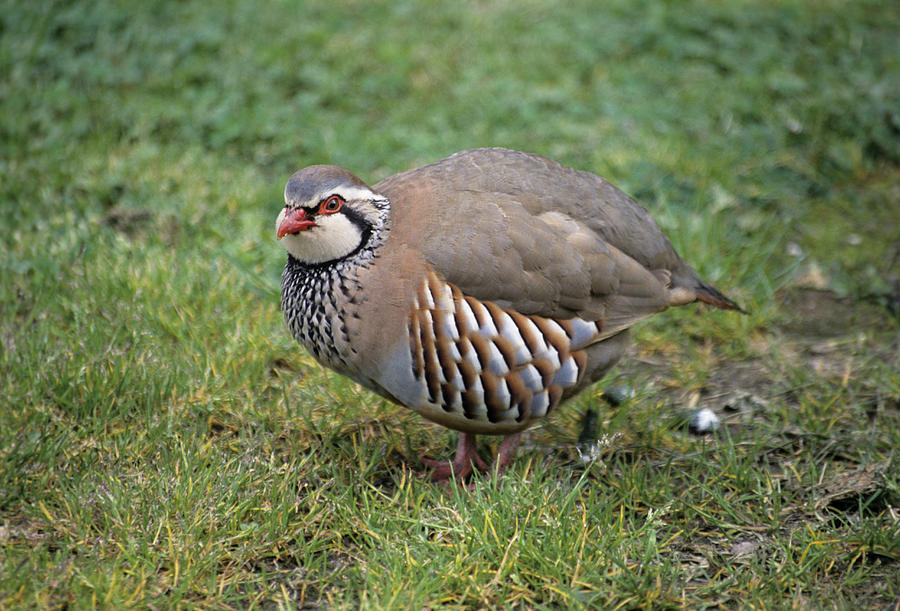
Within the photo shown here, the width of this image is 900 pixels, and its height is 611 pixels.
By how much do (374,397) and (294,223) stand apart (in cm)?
90

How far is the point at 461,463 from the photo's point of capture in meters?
3.39

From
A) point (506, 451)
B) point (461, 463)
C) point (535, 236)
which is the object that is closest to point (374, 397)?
point (461, 463)

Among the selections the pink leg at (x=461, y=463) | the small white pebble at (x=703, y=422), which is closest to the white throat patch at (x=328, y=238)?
the pink leg at (x=461, y=463)

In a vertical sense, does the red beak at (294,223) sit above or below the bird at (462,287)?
above

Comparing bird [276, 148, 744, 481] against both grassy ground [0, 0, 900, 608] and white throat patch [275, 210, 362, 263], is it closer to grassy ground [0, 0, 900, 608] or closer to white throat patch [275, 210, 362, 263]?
white throat patch [275, 210, 362, 263]

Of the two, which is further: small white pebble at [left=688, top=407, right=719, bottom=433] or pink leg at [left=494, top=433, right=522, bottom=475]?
small white pebble at [left=688, top=407, right=719, bottom=433]

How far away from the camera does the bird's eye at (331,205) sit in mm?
3027

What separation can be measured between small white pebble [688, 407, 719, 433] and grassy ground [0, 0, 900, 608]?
0.04 m

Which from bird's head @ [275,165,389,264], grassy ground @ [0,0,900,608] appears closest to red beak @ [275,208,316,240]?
bird's head @ [275,165,389,264]

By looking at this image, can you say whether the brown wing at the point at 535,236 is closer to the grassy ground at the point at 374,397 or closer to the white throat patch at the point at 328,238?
the white throat patch at the point at 328,238

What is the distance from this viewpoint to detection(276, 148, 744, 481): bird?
2990 millimetres

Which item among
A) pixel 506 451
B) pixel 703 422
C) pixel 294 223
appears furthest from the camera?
pixel 703 422

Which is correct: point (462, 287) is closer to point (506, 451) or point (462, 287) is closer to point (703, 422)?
point (506, 451)

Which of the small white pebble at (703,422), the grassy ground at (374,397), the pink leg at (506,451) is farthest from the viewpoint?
the small white pebble at (703,422)
